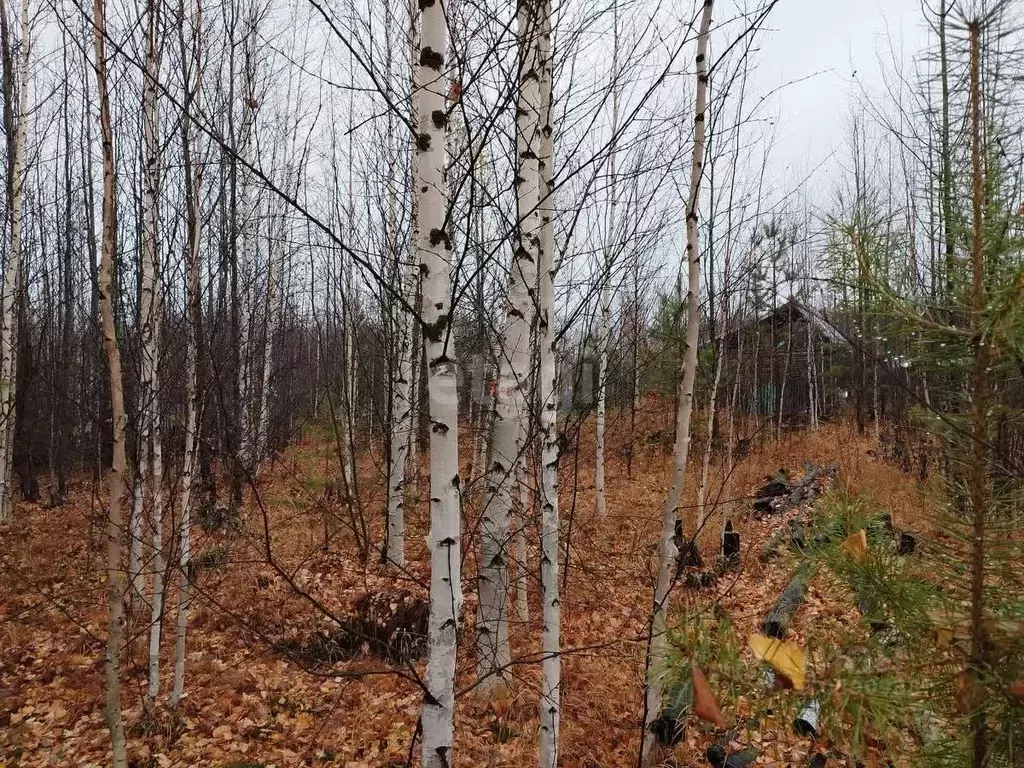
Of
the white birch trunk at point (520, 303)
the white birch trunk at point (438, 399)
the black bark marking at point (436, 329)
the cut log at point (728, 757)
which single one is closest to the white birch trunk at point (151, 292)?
the white birch trunk at point (520, 303)

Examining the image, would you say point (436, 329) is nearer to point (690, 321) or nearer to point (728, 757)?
point (690, 321)

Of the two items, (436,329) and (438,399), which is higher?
(436,329)

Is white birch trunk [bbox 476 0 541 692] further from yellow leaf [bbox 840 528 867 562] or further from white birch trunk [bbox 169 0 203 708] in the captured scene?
white birch trunk [bbox 169 0 203 708]

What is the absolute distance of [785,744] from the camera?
11.5ft

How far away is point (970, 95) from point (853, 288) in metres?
0.51

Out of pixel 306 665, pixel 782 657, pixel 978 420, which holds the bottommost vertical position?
pixel 306 665

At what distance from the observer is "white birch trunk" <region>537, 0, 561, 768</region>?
8.75 ft

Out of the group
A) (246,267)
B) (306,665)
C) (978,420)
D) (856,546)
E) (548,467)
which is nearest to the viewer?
(978,420)

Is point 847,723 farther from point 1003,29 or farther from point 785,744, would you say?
point 785,744

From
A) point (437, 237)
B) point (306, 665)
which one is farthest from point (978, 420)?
point (306, 665)

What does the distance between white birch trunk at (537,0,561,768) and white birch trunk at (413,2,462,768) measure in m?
0.77

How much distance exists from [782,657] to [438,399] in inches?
42.0

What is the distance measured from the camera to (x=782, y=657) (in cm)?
106

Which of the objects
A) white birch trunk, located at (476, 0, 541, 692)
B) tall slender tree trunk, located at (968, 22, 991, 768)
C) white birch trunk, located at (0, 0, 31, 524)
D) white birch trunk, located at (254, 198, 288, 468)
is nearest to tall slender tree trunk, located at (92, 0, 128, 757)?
white birch trunk, located at (476, 0, 541, 692)
